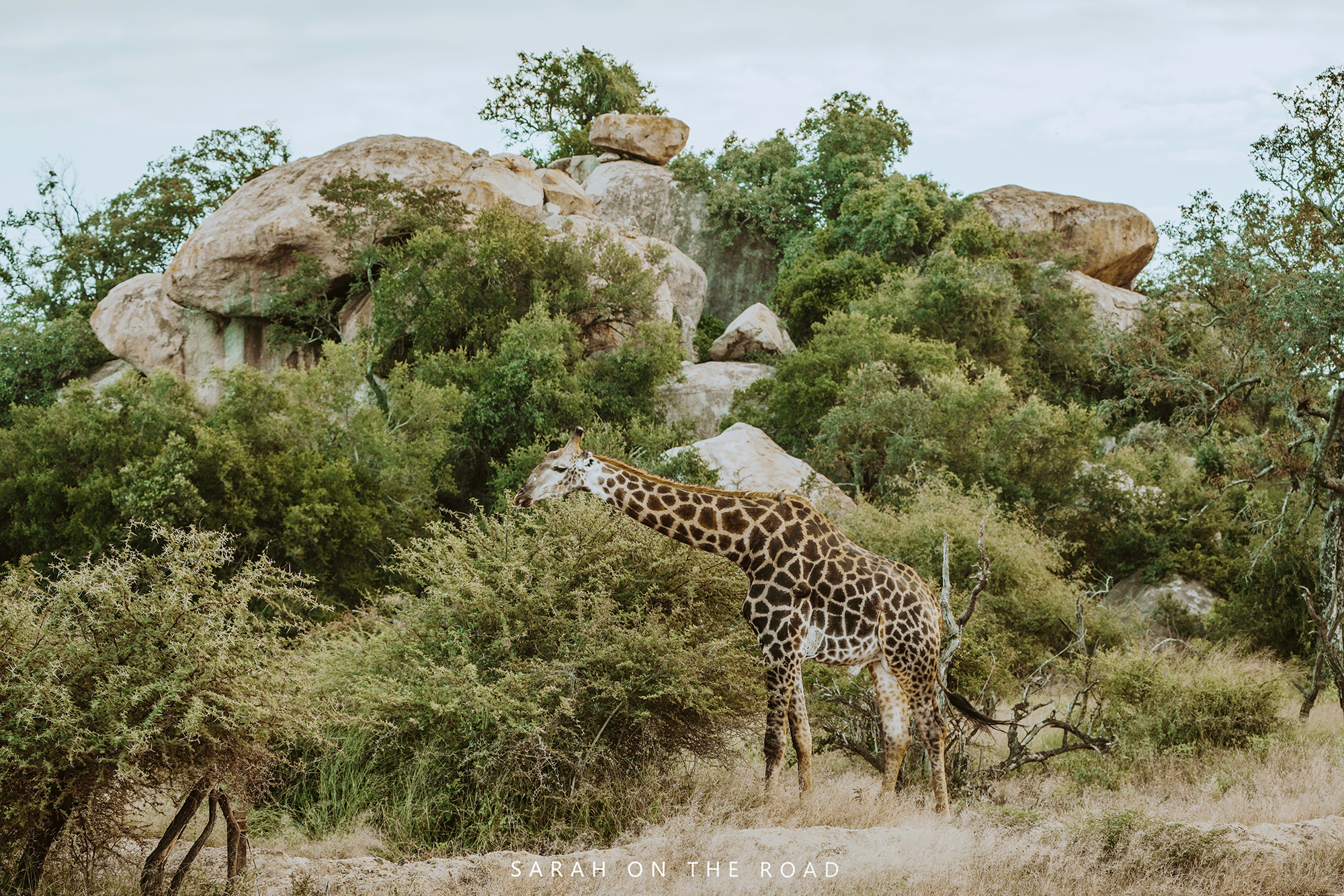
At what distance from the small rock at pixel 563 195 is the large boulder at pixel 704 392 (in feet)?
33.3

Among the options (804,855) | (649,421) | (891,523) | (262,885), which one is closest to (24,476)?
(649,421)

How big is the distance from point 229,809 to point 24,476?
773 inches

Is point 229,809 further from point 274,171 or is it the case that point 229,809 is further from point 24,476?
point 274,171

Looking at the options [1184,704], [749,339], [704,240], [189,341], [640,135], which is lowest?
[1184,704]

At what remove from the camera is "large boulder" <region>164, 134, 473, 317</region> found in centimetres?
3522

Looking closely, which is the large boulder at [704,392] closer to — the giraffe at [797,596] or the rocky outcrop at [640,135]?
the rocky outcrop at [640,135]

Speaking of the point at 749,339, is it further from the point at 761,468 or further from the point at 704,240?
the point at 761,468

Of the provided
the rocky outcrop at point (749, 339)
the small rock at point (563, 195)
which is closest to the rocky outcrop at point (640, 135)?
the small rock at point (563, 195)

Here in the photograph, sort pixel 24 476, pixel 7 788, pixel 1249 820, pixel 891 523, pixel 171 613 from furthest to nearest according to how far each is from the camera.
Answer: pixel 24 476 < pixel 891 523 < pixel 1249 820 < pixel 171 613 < pixel 7 788

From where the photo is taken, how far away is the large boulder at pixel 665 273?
3566cm

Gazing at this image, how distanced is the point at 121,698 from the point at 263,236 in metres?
32.0

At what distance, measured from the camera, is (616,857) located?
303 inches

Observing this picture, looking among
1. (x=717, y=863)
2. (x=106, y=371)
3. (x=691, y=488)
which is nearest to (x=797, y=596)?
(x=691, y=488)

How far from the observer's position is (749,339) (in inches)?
1526
